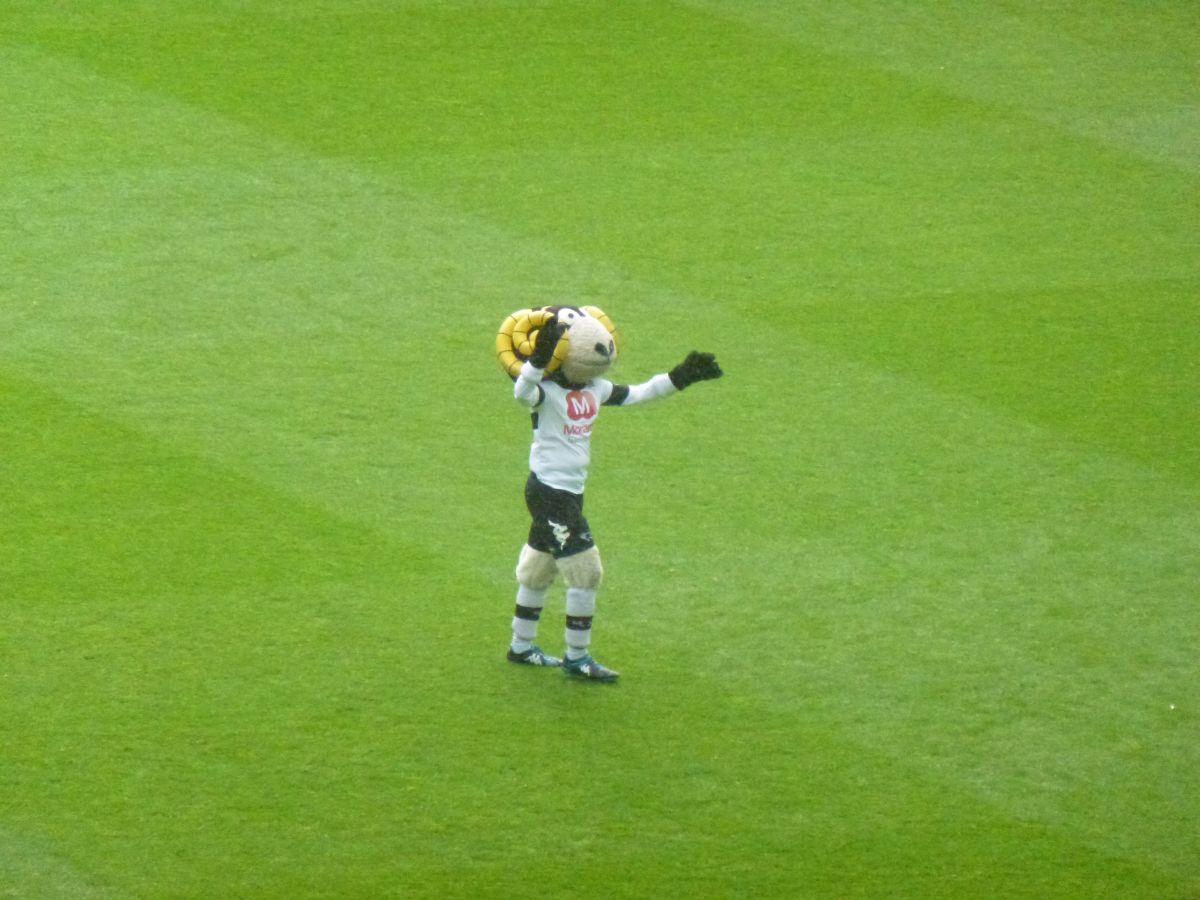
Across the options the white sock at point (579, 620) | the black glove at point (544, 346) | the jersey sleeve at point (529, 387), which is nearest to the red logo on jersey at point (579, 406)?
the jersey sleeve at point (529, 387)

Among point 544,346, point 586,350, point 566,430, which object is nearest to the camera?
point 544,346

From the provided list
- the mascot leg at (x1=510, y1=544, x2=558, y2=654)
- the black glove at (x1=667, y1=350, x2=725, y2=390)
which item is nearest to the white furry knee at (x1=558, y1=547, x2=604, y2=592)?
the mascot leg at (x1=510, y1=544, x2=558, y2=654)

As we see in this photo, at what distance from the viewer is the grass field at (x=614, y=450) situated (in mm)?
7441

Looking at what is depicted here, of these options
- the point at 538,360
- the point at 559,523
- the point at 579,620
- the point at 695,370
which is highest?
the point at 695,370

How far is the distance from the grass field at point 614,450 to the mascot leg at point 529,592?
5.8 inches

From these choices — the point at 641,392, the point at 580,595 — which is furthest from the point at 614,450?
the point at 580,595

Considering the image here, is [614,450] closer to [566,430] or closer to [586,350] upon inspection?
[566,430]

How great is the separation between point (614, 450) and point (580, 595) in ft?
7.89

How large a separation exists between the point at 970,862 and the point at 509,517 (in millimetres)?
3312

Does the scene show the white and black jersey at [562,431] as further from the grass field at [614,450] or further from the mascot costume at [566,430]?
the grass field at [614,450]

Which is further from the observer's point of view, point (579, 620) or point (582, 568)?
point (579, 620)

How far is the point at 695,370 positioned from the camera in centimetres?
816

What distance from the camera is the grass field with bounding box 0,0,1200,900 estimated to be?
7441 millimetres

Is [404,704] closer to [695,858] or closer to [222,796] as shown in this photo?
[222,796]
